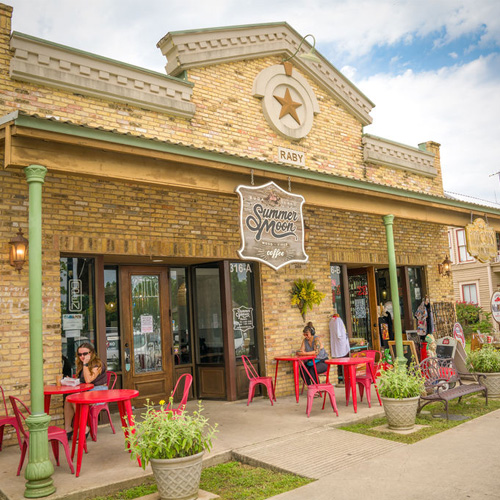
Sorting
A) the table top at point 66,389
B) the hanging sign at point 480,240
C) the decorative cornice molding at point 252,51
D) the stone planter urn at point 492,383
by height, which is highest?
the decorative cornice molding at point 252,51

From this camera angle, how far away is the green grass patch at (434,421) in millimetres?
5926

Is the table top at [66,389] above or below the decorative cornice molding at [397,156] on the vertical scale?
below

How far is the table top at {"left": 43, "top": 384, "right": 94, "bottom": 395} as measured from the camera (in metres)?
5.73

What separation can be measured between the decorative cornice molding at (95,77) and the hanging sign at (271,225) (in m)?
2.66

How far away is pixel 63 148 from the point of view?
5160 mm

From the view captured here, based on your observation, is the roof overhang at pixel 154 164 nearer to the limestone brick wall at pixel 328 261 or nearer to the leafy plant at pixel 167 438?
the limestone brick wall at pixel 328 261

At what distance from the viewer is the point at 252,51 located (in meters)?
9.51

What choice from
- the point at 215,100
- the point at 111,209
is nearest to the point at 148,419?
the point at 111,209

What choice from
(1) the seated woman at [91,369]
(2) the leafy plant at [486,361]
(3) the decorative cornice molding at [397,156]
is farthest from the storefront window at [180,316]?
(3) the decorative cornice molding at [397,156]

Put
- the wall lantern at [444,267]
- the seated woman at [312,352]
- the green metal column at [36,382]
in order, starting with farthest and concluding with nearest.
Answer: the wall lantern at [444,267]
the seated woman at [312,352]
the green metal column at [36,382]

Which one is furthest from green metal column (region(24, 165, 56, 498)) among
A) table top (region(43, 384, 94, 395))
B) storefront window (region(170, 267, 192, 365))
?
storefront window (region(170, 267, 192, 365))

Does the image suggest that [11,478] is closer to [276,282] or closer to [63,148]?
[63,148]

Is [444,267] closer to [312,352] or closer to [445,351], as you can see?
[445,351]

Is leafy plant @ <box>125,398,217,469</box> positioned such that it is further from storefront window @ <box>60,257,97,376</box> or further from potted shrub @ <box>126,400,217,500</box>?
storefront window @ <box>60,257,97,376</box>
